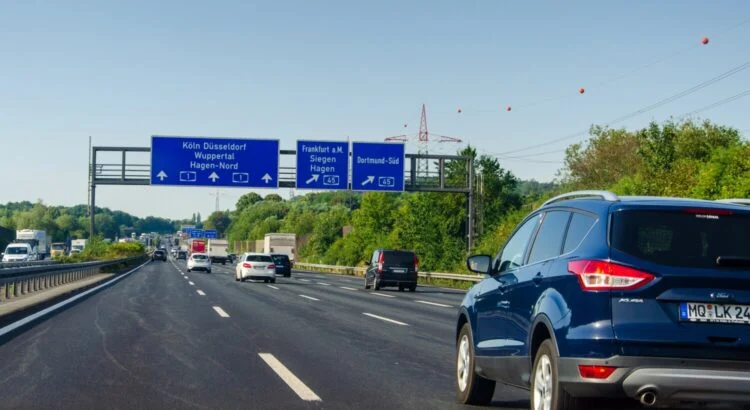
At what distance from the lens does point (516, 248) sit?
809cm

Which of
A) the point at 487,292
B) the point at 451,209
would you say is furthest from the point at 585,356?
the point at 451,209

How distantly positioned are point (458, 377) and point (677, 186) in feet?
151

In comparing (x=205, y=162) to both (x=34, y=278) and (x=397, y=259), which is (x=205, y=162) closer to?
(x=397, y=259)

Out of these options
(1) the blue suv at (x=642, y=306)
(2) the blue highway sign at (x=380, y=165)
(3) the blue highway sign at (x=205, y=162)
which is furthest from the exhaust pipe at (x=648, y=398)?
(2) the blue highway sign at (x=380, y=165)

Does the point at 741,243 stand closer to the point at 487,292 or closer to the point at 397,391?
the point at 487,292

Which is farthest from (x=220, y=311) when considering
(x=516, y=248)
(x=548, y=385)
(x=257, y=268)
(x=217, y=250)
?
(x=217, y=250)

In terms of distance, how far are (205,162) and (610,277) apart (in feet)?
131

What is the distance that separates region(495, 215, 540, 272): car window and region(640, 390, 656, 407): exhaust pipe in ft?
6.90

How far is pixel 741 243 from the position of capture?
6105 millimetres

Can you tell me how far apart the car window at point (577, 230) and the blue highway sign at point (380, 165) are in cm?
3874

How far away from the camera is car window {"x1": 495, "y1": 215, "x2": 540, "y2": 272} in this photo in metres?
A: 7.76

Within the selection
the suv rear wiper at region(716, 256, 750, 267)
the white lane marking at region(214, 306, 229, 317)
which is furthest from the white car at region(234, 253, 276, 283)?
the suv rear wiper at region(716, 256, 750, 267)

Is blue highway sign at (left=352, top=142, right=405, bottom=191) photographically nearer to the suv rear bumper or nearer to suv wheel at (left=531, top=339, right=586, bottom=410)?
suv wheel at (left=531, top=339, right=586, bottom=410)

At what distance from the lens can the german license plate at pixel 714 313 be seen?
570 cm
